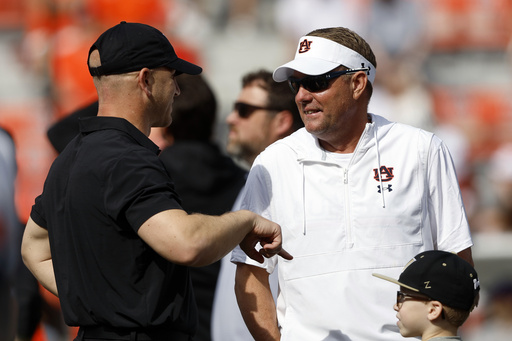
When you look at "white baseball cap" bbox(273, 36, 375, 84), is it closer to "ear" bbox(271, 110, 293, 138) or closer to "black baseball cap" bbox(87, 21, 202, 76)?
"black baseball cap" bbox(87, 21, 202, 76)

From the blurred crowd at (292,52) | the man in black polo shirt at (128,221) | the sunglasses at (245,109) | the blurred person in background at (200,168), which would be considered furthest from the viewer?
the blurred crowd at (292,52)

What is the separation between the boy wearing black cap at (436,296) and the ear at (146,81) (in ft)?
3.70

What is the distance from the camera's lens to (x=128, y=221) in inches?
102

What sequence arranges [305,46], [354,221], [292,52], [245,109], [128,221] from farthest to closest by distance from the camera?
[292,52]
[245,109]
[305,46]
[354,221]
[128,221]

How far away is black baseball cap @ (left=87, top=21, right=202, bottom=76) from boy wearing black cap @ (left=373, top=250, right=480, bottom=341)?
115 cm

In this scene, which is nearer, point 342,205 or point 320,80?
point 342,205

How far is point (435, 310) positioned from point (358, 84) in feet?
3.40

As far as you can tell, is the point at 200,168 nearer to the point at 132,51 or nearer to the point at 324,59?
the point at 324,59

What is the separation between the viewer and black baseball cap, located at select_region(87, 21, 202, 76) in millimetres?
2822

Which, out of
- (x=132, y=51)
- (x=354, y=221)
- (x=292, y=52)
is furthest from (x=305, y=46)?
(x=292, y=52)

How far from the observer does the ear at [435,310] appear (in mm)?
2939

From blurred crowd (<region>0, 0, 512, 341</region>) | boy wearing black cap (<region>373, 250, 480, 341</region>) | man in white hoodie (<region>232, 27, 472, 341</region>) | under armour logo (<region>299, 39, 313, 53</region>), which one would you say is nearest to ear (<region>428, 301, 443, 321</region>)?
boy wearing black cap (<region>373, 250, 480, 341</region>)

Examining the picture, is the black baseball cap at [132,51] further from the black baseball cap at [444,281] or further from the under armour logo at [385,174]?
the black baseball cap at [444,281]

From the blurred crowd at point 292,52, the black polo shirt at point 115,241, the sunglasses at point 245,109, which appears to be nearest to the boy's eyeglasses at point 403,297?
the black polo shirt at point 115,241
